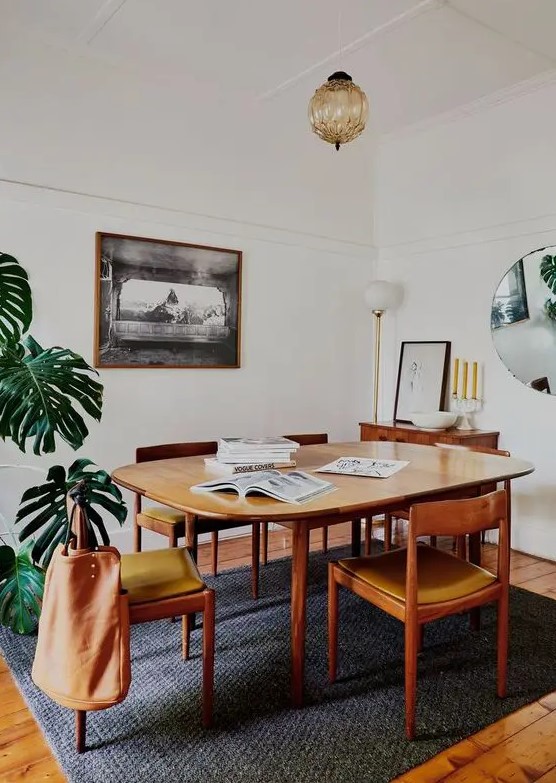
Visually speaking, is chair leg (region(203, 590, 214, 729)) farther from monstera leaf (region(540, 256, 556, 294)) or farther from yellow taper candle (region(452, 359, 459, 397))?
monstera leaf (region(540, 256, 556, 294))

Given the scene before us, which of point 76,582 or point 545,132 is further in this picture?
point 545,132

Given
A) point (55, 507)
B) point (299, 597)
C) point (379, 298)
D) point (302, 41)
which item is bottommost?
point (299, 597)

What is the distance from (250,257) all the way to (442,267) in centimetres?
141

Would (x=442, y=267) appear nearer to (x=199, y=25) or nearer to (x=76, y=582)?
(x=199, y=25)

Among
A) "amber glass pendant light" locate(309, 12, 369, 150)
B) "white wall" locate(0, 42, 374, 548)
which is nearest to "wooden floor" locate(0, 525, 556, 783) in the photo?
"white wall" locate(0, 42, 374, 548)

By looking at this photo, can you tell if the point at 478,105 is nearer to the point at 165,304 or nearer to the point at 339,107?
the point at 339,107

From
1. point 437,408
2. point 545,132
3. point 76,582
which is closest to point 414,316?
point 437,408

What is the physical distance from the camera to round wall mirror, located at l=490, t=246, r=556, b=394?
3676 mm

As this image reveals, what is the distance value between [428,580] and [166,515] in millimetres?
1273

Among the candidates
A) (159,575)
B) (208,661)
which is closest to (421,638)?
(208,661)

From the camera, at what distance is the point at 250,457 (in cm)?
238

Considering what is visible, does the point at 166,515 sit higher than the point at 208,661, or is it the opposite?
the point at 166,515

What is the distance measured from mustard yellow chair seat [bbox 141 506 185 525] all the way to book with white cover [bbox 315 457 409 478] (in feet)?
2.50

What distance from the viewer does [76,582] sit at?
163 cm
